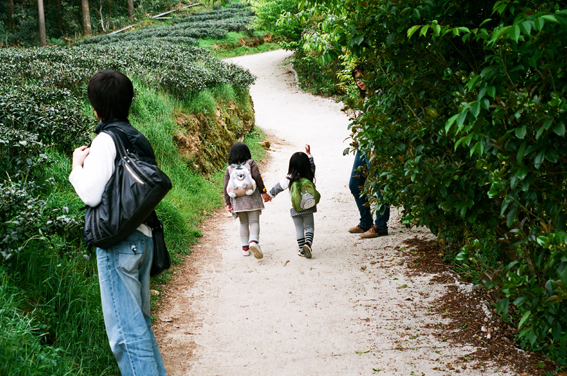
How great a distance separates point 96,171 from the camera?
2.81 metres

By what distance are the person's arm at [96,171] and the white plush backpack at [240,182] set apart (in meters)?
3.66

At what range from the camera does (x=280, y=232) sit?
7.95 metres

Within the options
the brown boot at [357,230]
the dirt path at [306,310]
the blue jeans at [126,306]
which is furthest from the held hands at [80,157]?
the brown boot at [357,230]

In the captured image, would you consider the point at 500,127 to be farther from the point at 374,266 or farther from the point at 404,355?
the point at 374,266

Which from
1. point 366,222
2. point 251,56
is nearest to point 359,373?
point 366,222

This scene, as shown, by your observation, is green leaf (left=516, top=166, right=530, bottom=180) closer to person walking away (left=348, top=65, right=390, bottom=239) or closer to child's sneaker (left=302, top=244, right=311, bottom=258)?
child's sneaker (left=302, top=244, right=311, bottom=258)

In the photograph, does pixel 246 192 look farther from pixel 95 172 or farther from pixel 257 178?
pixel 95 172

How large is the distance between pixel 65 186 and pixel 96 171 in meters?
3.10

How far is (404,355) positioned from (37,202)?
10.6 ft

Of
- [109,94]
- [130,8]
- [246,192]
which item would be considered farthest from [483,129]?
[130,8]

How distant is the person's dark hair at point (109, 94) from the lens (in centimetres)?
290

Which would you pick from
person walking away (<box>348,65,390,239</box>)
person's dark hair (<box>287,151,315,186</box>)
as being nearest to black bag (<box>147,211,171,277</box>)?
person's dark hair (<box>287,151,315,186</box>)

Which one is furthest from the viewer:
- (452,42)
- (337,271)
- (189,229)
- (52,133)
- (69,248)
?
(189,229)

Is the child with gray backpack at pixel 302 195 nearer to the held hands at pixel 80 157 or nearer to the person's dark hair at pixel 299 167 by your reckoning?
the person's dark hair at pixel 299 167
